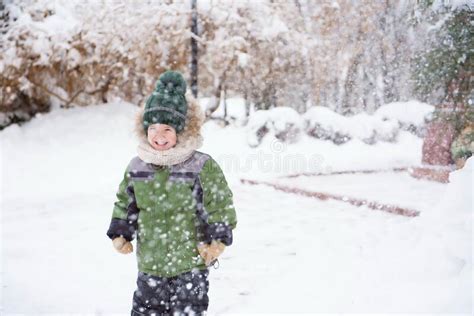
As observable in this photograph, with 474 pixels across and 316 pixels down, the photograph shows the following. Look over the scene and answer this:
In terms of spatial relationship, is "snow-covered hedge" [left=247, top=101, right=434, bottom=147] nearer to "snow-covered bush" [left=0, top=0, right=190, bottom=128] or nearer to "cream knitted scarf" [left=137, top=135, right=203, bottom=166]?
"snow-covered bush" [left=0, top=0, right=190, bottom=128]

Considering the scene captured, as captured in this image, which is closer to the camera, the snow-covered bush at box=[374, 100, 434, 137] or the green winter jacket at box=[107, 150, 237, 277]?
the green winter jacket at box=[107, 150, 237, 277]

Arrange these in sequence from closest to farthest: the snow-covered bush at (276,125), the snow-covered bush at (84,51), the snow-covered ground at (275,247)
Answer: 1. the snow-covered ground at (275,247)
2. the snow-covered bush at (84,51)
3. the snow-covered bush at (276,125)

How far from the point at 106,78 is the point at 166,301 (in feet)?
40.1

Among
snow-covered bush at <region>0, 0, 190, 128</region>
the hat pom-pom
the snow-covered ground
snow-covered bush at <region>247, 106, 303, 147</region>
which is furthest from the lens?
snow-covered bush at <region>247, 106, 303, 147</region>

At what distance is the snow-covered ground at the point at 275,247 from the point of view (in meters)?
3.37

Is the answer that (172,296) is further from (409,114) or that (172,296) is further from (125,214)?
(409,114)

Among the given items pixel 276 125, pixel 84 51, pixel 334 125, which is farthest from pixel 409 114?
pixel 84 51

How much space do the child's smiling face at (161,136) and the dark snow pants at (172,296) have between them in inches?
26.8

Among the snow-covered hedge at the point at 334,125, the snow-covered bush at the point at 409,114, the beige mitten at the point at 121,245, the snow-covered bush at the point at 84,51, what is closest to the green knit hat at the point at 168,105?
the beige mitten at the point at 121,245

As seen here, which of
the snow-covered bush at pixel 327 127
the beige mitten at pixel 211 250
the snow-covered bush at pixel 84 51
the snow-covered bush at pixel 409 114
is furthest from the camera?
the snow-covered bush at pixel 409 114

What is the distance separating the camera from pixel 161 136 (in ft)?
8.98

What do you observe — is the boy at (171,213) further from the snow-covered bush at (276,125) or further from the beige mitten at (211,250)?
the snow-covered bush at (276,125)

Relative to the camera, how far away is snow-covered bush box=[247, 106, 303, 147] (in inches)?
543

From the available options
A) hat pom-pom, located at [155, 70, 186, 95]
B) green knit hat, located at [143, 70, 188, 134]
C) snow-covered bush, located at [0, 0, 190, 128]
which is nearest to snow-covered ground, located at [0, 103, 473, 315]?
green knit hat, located at [143, 70, 188, 134]
